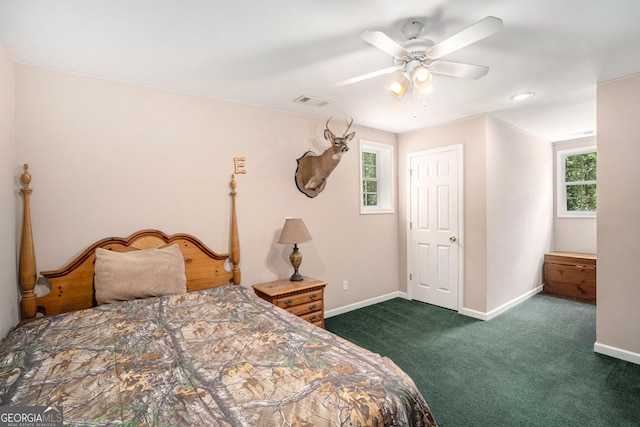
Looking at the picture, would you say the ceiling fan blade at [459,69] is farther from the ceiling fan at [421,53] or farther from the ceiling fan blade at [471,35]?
the ceiling fan blade at [471,35]

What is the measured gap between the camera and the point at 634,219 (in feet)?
8.26

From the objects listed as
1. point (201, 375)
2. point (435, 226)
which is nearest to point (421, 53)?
point (201, 375)

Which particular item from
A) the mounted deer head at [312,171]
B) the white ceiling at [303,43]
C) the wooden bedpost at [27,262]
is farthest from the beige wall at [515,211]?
the wooden bedpost at [27,262]

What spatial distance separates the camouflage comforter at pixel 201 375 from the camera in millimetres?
1016

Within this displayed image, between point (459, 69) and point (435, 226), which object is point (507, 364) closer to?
point (435, 226)

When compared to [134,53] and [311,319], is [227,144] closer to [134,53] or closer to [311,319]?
[134,53]

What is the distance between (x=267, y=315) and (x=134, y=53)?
1.98 meters

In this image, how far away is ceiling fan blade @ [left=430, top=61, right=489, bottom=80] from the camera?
1.79 metres

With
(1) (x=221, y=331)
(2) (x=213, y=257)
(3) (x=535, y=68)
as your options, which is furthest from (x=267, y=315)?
(3) (x=535, y=68)

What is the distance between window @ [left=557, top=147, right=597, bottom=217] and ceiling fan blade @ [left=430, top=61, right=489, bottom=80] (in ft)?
14.6

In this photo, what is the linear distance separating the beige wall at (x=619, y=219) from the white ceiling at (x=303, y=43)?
10.8 inches

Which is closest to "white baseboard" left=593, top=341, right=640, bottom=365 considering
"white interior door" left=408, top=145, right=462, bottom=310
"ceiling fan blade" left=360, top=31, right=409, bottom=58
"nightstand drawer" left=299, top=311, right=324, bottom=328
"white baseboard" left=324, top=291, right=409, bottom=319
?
"white interior door" left=408, top=145, right=462, bottom=310

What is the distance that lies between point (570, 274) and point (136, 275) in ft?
18.3

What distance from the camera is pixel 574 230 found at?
16.3 ft
